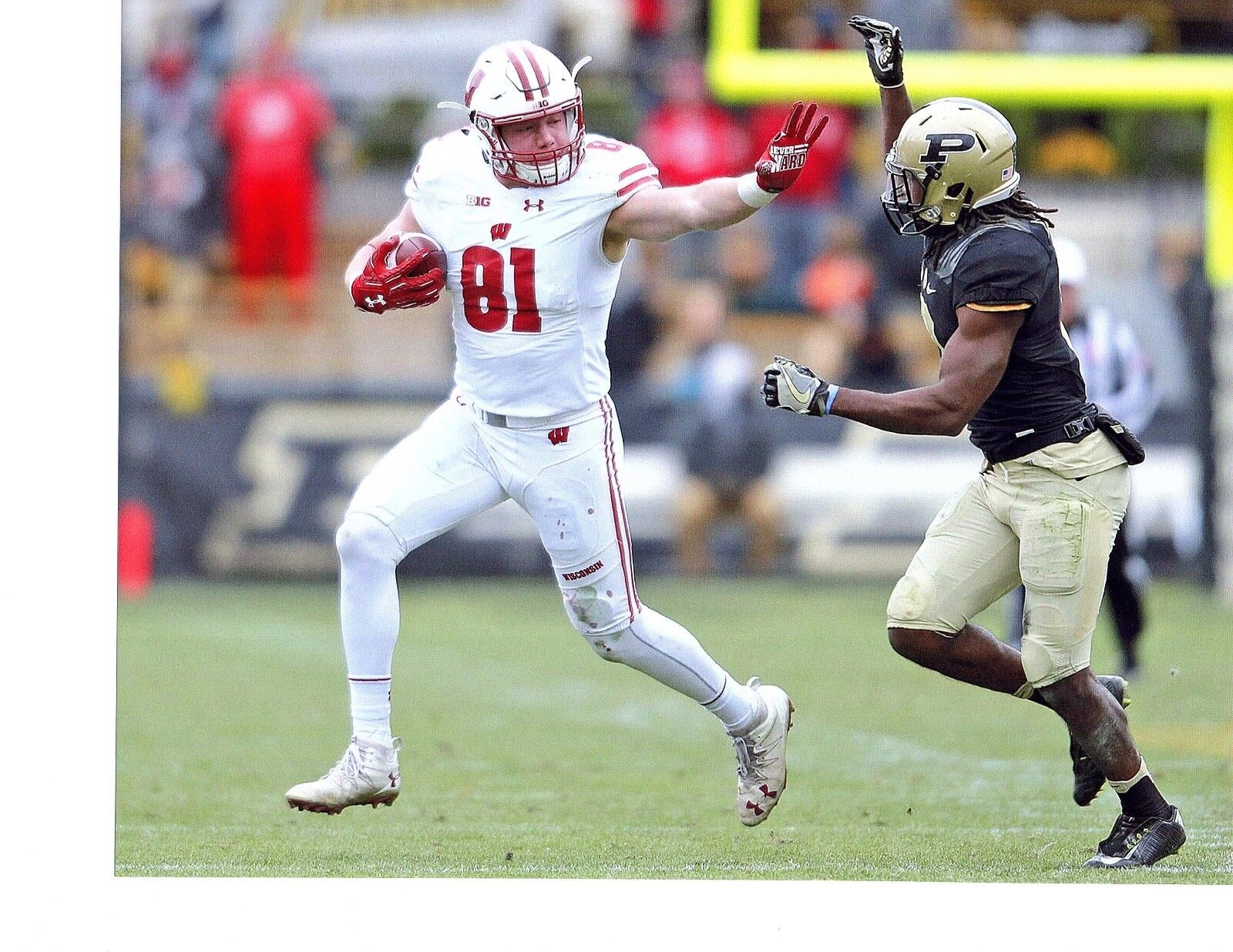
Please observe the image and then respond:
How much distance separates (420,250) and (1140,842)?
235cm

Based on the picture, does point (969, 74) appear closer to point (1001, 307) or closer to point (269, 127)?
point (269, 127)

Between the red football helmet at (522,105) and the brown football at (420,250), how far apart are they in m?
0.25

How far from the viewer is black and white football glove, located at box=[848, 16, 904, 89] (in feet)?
16.4

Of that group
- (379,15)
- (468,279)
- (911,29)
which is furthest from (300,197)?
(468,279)

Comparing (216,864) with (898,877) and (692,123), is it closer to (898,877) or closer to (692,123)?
(898,877)

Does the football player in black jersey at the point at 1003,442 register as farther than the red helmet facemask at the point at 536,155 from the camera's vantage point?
No

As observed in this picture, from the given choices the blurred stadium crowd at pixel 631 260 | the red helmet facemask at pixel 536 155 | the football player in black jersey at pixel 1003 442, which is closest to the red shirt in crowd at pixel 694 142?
the blurred stadium crowd at pixel 631 260

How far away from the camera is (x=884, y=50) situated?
5.01 m

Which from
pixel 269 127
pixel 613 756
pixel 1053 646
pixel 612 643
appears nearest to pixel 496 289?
pixel 612 643

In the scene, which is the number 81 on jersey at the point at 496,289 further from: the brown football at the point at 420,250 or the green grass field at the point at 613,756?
the green grass field at the point at 613,756

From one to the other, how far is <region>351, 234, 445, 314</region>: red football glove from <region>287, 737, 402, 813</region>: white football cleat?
3.69 ft

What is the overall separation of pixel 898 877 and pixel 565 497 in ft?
4.22

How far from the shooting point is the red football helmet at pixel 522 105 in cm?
474

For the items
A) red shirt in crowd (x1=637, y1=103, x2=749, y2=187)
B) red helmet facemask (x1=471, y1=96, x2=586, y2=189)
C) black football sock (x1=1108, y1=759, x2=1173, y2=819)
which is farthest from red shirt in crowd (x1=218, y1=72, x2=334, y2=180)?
black football sock (x1=1108, y1=759, x2=1173, y2=819)
